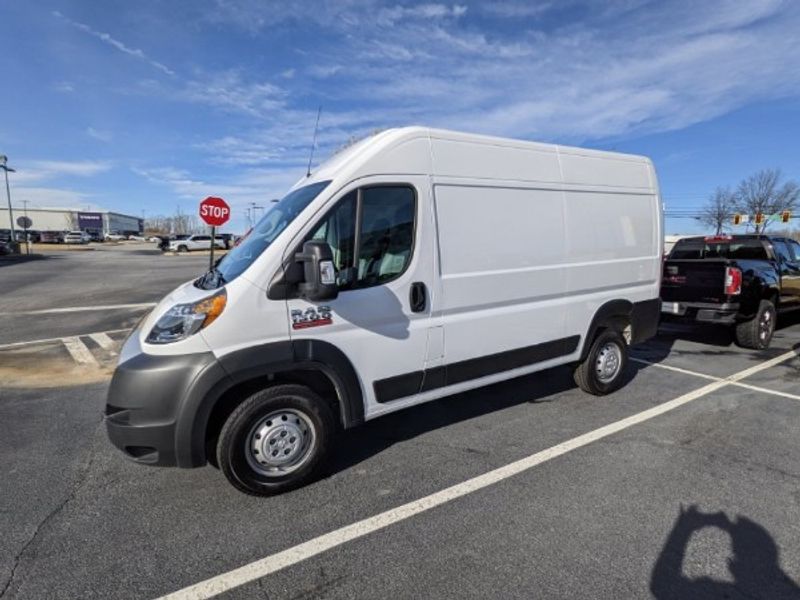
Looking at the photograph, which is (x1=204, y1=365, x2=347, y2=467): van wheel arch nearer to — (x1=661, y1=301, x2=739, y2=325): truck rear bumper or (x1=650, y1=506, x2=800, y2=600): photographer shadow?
(x1=650, y1=506, x2=800, y2=600): photographer shadow

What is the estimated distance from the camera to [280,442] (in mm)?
3410

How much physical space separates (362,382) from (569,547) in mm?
1700

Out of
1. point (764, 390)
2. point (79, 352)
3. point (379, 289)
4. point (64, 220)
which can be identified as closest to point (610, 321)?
point (764, 390)

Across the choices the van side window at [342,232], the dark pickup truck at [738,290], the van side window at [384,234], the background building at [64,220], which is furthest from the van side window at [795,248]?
the background building at [64,220]

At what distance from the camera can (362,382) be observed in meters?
3.67

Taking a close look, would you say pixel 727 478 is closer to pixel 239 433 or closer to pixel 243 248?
pixel 239 433

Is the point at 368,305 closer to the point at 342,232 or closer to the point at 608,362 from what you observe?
the point at 342,232

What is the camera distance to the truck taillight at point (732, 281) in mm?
7094

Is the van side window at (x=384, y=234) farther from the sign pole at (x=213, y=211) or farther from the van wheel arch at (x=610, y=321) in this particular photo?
the sign pole at (x=213, y=211)

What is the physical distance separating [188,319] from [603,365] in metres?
4.34

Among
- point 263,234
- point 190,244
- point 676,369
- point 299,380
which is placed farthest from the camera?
point 190,244

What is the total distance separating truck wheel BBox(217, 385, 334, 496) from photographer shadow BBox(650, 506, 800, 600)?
2194mm

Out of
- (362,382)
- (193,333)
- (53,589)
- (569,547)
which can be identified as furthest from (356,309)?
(53,589)

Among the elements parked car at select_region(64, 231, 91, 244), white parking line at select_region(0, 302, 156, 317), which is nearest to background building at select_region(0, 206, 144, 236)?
parked car at select_region(64, 231, 91, 244)
